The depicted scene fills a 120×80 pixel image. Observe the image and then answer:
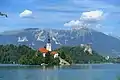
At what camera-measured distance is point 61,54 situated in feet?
597

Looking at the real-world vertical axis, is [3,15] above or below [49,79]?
above

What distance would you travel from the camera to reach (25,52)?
197 m

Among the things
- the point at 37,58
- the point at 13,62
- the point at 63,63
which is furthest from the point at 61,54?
the point at 13,62

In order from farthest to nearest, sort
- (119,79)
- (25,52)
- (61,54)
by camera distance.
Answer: (25,52) → (61,54) → (119,79)

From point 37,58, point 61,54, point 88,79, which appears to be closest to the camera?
point 88,79

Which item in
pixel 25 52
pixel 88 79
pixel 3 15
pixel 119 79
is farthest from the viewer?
pixel 25 52

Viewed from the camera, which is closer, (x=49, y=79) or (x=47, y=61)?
(x=49, y=79)

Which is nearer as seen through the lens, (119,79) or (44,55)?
(119,79)

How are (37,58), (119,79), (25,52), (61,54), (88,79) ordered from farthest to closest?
(25,52), (61,54), (37,58), (88,79), (119,79)

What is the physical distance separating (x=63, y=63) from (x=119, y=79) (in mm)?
157192

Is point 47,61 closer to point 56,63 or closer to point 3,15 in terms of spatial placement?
point 56,63

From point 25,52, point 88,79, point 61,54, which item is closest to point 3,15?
point 88,79

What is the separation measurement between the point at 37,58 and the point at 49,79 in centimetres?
9914

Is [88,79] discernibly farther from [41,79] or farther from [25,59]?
[25,59]
